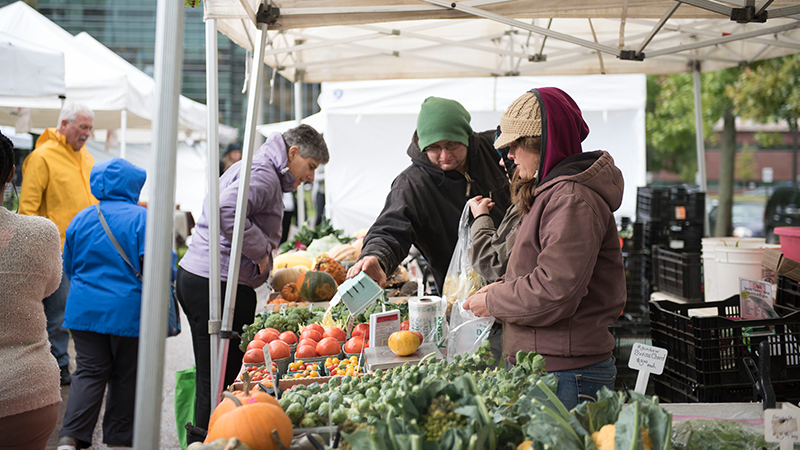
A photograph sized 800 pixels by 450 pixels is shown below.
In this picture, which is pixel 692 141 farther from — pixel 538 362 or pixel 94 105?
pixel 538 362

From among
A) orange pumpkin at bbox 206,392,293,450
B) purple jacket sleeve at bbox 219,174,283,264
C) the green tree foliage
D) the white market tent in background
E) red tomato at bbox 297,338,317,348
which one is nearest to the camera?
orange pumpkin at bbox 206,392,293,450

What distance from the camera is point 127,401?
3.90 m

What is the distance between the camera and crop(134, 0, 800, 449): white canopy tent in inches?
51.2

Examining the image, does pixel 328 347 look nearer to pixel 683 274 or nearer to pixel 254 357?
pixel 254 357

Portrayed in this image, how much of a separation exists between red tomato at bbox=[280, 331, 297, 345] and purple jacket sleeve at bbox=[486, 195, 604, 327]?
125cm

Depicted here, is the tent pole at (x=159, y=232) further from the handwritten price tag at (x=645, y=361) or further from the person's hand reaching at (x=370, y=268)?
the person's hand reaching at (x=370, y=268)

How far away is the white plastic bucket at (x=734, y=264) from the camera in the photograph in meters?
3.67

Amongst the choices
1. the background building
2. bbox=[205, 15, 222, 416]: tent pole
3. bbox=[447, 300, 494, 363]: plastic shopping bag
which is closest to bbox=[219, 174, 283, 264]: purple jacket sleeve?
bbox=[205, 15, 222, 416]: tent pole

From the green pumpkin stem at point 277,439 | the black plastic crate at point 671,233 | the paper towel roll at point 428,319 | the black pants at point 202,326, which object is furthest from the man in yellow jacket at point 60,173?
the black plastic crate at point 671,233

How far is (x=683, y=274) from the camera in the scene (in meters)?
4.45

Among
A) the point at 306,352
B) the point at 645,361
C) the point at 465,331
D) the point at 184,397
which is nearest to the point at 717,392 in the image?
the point at 645,361

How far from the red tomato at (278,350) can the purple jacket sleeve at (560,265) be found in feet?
3.66

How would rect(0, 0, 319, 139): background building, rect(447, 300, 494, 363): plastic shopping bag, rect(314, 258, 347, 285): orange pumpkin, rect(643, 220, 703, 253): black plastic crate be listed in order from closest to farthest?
rect(447, 300, 494, 363): plastic shopping bag, rect(314, 258, 347, 285): orange pumpkin, rect(643, 220, 703, 253): black plastic crate, rect(0, 0, 319, 139): background building

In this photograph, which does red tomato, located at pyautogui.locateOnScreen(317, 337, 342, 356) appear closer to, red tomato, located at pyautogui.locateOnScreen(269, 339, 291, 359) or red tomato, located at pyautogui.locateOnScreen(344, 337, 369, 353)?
red tomato, located at pyautogui.locateOnScreen(344, 337, 369, 353)
